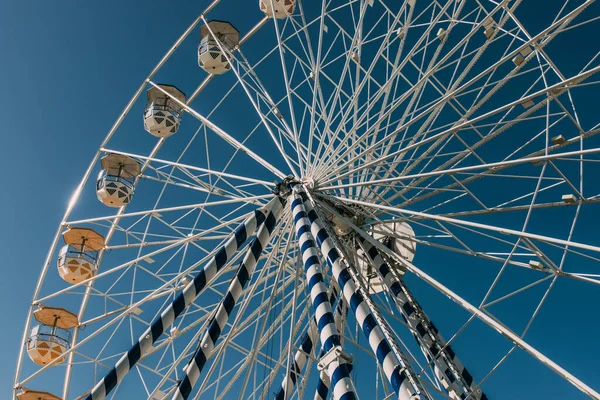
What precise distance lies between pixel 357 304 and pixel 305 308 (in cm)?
370

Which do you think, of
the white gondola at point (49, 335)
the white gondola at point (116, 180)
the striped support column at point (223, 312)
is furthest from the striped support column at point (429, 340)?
the white gondola at point (49, 335)

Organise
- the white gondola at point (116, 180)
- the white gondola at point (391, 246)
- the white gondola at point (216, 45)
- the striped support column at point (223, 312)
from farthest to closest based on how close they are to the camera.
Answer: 1. the white gondola at point (216, 45)
2. the white gondola at point (116, 180)
3. the white gondola at point (391, 246)
4. the striped support column at point (223, 312)

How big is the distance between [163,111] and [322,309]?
26.5 ft

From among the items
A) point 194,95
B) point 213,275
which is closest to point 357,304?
point 213,275

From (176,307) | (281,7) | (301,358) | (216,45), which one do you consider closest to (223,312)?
(176,307)

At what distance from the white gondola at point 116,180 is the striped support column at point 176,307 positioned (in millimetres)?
4891

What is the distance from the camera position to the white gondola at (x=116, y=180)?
15.0 meters

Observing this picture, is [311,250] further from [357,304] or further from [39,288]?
[39,288]

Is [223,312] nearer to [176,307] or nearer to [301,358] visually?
[176,307]

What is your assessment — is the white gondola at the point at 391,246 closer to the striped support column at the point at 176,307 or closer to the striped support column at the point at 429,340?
the striped support column at the point at 429,340

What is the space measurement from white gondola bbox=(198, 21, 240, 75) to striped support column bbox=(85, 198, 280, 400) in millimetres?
5116

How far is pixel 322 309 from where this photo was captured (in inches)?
359

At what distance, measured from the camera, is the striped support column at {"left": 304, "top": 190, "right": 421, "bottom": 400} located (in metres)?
8.28

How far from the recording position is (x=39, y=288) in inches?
602
